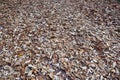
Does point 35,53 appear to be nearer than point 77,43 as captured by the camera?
Yes

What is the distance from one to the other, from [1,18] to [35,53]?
8.13ft

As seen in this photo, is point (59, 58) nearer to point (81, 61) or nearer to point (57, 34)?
point (81, 61)

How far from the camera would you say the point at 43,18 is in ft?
22.4

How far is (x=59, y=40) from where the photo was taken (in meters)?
5.70

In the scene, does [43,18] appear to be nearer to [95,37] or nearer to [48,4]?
[48,4]

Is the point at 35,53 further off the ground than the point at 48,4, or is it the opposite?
the point at 48,4

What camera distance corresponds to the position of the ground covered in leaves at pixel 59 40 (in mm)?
4785

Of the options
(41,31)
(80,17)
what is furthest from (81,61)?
(80,17)

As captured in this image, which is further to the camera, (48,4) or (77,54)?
(48,4)

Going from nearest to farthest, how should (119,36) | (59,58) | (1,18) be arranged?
1. (59,58)
2. (119,36)
3. (1,18)

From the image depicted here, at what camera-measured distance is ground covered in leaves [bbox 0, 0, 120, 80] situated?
4.79 m

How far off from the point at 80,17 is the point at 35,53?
8.57 feet

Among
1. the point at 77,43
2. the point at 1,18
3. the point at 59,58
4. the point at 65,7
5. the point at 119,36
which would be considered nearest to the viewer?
the point at 59,58

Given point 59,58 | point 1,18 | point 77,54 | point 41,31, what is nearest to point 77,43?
point 77,54
